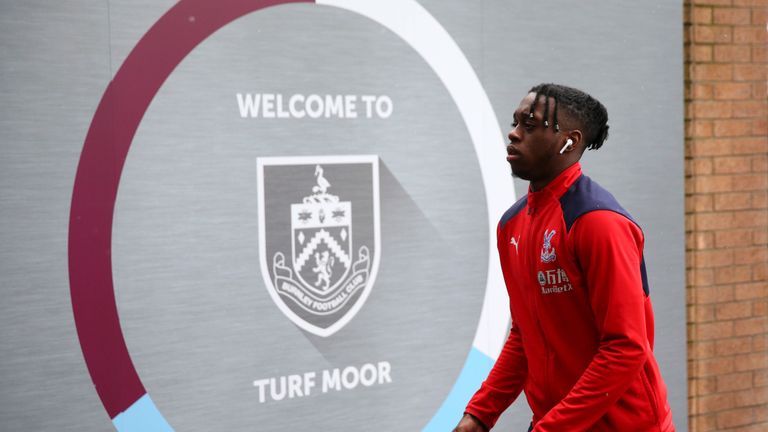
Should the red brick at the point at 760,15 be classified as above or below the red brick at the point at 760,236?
above

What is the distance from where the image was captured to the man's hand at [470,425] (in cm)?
296

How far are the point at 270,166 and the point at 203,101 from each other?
0.36 metres

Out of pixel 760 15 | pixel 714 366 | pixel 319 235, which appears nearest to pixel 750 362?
pixel 714 366

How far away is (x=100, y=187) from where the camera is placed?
3.53m

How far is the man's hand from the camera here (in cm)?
296

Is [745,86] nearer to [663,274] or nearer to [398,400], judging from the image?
[663,274]

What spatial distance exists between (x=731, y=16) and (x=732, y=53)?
0.19m

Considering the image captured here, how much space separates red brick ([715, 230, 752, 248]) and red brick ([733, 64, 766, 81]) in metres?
0.78

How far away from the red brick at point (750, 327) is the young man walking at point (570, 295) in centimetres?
257

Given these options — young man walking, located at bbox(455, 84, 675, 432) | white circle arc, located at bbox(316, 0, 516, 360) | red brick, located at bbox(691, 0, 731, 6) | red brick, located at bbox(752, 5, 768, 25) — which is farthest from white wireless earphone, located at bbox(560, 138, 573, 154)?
red brick, located at bbox(752, 5, 768, 25)

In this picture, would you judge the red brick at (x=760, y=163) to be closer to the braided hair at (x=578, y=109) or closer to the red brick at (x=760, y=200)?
the red brick at (x=760, y=200)

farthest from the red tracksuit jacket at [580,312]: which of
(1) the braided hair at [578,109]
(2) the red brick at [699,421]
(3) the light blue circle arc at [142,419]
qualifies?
(2) the red brick at [699,421]

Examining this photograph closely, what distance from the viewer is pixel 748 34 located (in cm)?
519

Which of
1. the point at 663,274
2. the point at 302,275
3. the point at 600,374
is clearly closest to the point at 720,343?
the point at 663,274
